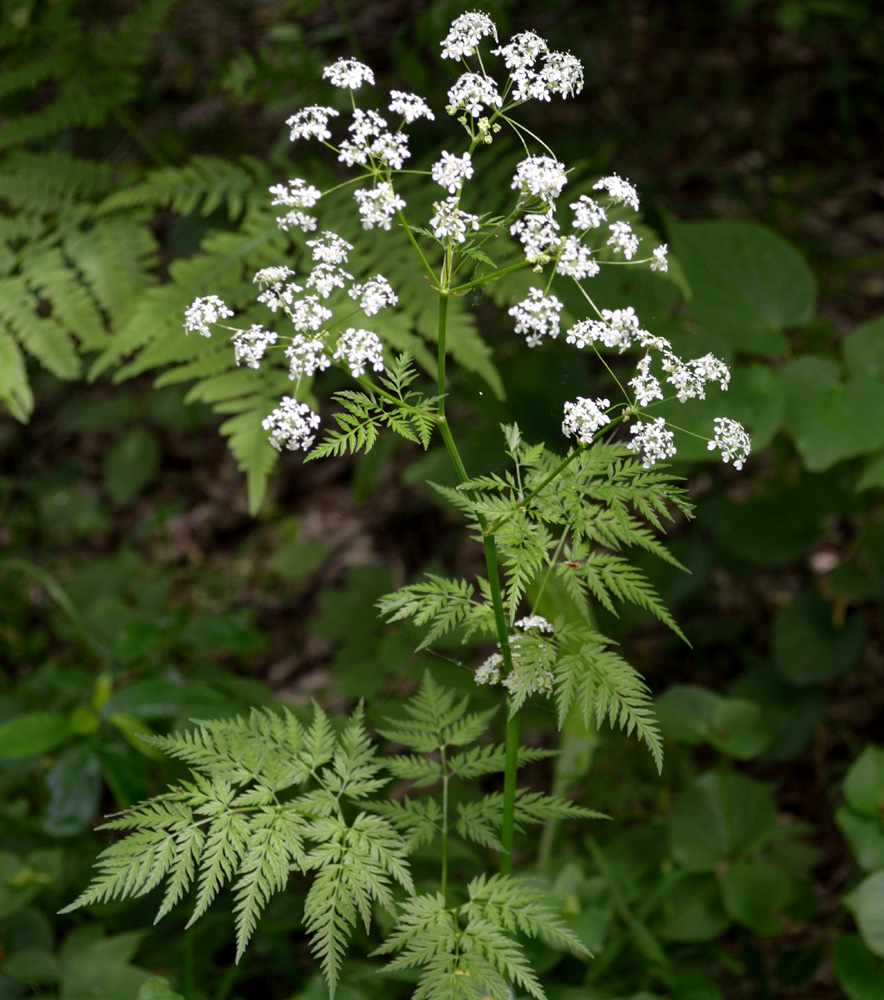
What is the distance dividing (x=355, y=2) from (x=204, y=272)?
2.94 m

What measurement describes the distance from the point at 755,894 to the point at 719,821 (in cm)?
21

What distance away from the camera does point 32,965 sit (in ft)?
6.81

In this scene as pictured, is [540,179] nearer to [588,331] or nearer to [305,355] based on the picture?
[588,331]

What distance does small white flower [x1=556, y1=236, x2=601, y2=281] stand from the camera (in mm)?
1149

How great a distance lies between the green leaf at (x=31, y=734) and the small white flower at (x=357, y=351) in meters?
1.62

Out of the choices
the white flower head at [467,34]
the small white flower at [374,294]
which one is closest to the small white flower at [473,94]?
the white flower head at [467,34]

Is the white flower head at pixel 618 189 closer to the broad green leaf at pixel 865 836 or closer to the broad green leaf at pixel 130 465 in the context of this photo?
the broad green leaf at pixel 865 836

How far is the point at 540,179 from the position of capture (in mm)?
1172

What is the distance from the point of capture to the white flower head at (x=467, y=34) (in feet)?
4.05

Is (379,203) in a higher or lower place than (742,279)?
higher

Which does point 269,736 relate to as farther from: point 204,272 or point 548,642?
point 204,272

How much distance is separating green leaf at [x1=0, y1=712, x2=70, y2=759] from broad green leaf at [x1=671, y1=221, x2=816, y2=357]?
2.20 metres

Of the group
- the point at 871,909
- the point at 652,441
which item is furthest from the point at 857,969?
the point at 652,441

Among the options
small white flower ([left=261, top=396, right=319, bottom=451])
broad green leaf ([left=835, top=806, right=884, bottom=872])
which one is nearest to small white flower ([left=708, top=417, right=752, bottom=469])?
small white flower ([left=261, top=396, right=319, bottom=451])
